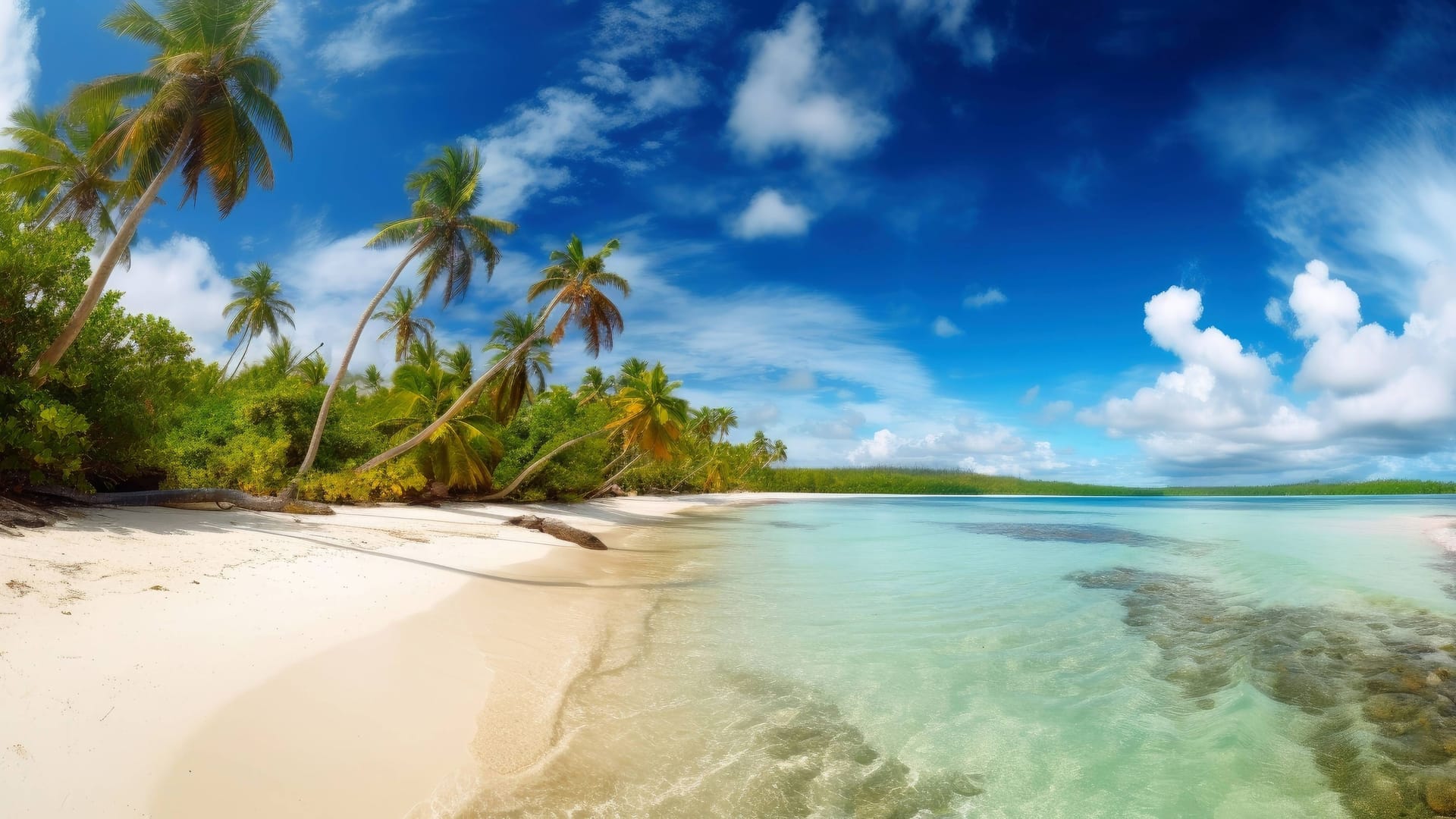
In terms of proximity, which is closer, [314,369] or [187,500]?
[187,500]

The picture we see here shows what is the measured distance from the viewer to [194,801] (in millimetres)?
2979

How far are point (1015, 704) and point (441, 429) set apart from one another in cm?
2213

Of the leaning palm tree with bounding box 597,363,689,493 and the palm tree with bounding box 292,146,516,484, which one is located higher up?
the palm tree with bounding box 292,146,516,484

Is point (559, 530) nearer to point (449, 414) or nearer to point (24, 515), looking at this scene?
point (449, 414)

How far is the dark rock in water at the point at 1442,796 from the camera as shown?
3801 millimetres

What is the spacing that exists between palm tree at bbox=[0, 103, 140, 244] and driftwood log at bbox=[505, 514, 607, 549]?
42.3 feet

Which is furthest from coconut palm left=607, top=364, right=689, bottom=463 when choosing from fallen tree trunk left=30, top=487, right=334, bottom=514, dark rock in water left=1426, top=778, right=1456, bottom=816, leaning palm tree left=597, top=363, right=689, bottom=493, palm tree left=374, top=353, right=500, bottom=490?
dark rock in water left=1426, top=778, right=1456, bottom=816

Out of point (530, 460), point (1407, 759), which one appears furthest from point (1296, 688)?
point (530, 460)

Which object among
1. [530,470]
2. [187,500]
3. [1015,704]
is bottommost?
[1015,704]

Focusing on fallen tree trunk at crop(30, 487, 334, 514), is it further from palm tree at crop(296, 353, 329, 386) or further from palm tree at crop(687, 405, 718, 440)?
palm tree at crop(687, 405, 718, 440)

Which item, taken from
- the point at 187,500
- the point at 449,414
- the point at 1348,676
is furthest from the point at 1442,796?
the point at 449,414

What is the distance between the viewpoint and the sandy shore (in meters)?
3.12

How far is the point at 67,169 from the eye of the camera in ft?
61.0

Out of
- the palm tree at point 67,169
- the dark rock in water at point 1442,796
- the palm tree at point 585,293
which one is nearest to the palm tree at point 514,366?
the palm tree at point 585,293
